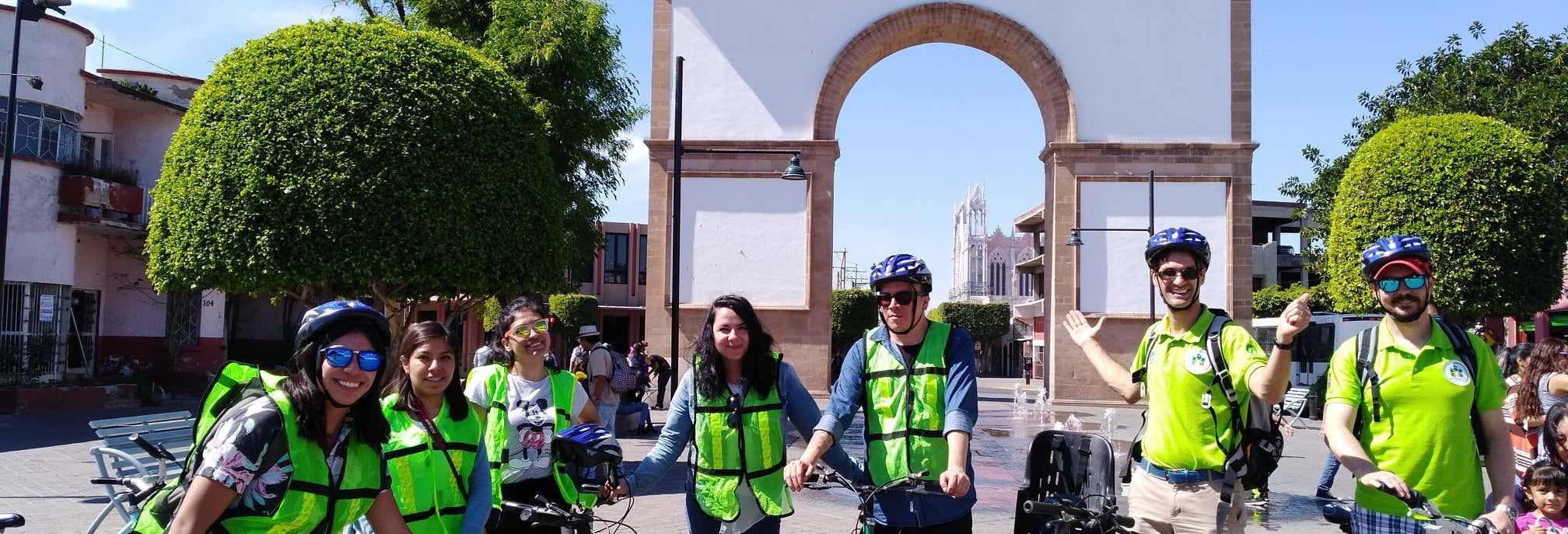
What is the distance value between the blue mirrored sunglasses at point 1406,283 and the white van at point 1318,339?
20.7 meters

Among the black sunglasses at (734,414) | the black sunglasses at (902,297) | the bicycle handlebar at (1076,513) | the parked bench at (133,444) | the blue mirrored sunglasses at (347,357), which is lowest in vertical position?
the parked bench at (133,444)

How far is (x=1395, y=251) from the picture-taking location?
12.5 ft

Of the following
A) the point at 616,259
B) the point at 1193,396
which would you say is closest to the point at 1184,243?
the point at 1193,396

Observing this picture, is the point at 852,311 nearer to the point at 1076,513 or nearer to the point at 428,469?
the point at 1076,513

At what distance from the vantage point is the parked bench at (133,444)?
727 cm

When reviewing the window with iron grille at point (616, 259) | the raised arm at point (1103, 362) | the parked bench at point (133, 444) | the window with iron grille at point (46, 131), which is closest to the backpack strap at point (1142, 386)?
the raised arm at point (1103, 362)

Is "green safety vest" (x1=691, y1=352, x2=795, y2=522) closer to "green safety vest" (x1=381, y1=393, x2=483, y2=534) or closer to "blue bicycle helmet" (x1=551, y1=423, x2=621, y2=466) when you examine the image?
"blue bicycle helmet" (x1=551, y1=423, x2=621, y2=466)

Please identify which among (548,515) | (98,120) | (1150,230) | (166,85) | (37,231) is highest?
(166,85)

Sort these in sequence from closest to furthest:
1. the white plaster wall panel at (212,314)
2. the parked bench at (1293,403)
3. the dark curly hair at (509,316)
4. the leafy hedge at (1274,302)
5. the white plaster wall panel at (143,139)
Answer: the dark curly hair at (509,316) < the parked bench at (1293,403) < the white plaster wall panel at (143,139) < the white plaster wall panel at (212,314) < the leafy hedge at (1274,302)

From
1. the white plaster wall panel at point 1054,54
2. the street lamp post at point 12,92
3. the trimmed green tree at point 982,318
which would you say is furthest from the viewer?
the trimmed green tree at point 982,318

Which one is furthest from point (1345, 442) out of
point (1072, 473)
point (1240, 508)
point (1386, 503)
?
point (1072, 473)

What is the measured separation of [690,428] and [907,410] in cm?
88

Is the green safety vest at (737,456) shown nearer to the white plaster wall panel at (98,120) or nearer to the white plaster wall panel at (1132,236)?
the white plaster wall panel at (1132,236)

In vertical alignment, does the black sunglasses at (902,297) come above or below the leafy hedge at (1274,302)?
below
